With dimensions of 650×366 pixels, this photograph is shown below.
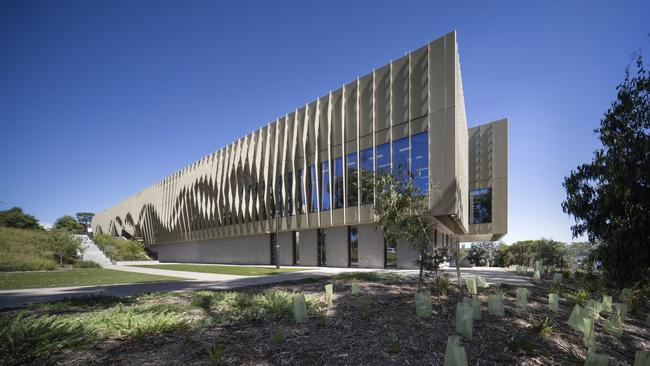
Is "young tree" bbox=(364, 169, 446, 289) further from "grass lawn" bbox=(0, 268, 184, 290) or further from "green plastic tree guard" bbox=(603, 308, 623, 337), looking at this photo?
"grass lawn" bbox=(0, 268, 184, 290)

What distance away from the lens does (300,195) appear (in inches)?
1112

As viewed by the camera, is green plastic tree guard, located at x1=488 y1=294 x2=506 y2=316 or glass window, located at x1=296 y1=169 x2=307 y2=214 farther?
glass window, located at x1=296 y1=169 x2=307 y2=214

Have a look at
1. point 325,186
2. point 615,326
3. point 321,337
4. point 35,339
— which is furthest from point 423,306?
point 325,186

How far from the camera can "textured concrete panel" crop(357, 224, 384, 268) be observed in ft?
79.6

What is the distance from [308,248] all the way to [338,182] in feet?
27.6

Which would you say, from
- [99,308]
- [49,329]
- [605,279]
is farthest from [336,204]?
[49,329]

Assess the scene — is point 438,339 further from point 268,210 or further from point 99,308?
point 268,210

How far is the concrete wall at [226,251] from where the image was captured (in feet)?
115

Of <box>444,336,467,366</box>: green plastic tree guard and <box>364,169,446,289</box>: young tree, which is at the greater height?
<box>364,169,446,289</box>: young tree

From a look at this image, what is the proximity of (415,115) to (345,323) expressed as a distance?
18118mm

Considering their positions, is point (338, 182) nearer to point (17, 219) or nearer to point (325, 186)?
point (325, 186)

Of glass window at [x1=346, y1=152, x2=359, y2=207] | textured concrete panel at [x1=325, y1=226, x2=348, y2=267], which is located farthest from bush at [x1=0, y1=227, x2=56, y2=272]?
glass window at [x1=346, y1=152, x2=359, y2=207]

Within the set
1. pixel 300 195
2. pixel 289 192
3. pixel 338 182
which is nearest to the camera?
pixel 338 182

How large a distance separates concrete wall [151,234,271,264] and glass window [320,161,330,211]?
11.4 m
